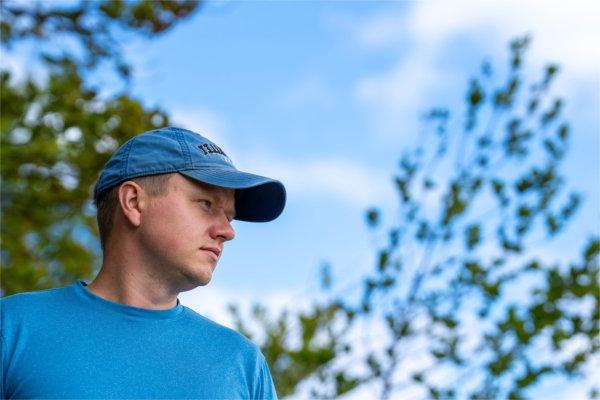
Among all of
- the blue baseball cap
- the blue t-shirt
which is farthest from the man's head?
the blue t-shirt

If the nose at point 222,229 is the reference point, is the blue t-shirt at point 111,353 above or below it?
below

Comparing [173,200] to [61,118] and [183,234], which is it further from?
[61,118]

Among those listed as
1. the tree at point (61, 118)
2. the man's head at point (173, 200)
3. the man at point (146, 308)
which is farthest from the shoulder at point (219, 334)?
the tree at point (61, 118)

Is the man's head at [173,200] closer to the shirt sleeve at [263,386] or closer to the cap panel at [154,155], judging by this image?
the cap panel at [154,155]

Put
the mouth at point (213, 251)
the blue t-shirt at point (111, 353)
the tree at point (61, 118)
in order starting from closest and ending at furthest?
the blue t-shirt at point (111, 353)
the mouth at point (213, 251)
the tree at point (61, 118)

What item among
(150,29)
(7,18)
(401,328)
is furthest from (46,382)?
(7,18)

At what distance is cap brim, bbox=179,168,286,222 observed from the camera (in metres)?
1.77

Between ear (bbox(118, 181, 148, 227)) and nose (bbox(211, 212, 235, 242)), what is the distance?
0.45 ft

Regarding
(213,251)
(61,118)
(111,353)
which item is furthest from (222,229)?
(61,118)

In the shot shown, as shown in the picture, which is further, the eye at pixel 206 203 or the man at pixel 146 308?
the eye at pixel 206 203

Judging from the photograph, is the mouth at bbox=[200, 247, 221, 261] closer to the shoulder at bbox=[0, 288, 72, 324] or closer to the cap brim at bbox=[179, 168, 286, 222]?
the cap brim at bbox=[179, 168, 286, 222]

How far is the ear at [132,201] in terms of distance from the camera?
1.76m

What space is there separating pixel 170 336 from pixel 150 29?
4488mm

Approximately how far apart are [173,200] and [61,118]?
13.8ft
